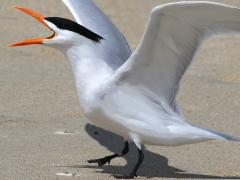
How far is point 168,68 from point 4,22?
530 cm

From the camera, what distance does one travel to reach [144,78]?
5301 millimetres

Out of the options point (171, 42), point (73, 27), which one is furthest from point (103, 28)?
point (171, 42)

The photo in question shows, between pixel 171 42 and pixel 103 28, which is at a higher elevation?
pixel 171 42

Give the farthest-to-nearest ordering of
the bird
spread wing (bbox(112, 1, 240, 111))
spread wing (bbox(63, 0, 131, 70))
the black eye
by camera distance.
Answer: spread wing (bbox(63, 0, 131, 70))
the black eye
the bird
spread wing (bbox(112, 1, 240, 111))

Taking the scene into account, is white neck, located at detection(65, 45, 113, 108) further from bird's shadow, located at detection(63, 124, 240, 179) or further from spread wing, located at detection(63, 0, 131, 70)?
bird's shadow, located at detection(63, 124, 240, 179)

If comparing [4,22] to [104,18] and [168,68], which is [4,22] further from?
[168,68]

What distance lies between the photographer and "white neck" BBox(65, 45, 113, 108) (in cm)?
530

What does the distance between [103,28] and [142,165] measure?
121cm

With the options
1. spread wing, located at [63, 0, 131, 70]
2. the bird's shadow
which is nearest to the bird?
the bird's shadow

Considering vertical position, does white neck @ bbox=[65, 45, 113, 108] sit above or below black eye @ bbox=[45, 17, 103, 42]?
below

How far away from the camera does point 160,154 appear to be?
6.02 metres

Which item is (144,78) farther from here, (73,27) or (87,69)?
(73,27)

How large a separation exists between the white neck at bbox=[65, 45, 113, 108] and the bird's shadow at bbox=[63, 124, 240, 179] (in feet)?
1.78

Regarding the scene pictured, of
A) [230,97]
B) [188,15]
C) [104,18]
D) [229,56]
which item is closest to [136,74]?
[188,15]
